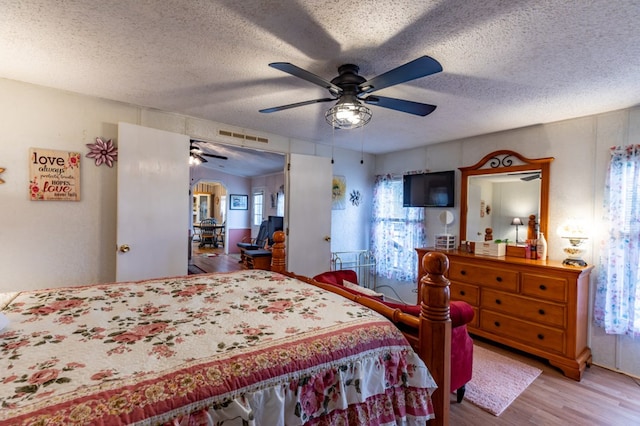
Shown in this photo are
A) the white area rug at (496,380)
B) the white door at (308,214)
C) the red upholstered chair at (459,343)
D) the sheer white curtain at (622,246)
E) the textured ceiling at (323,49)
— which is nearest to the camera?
the textured ceiling at (323,49)

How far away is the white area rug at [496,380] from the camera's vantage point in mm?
2209

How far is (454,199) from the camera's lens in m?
3.95

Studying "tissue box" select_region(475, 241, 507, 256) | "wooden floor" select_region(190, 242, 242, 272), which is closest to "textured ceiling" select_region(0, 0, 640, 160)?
"tissue box" select_region(475, 241, 507, 256)

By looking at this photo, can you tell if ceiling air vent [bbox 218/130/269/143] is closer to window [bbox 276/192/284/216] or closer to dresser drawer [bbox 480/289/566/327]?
dresser drawer [bbox 480/289/566/327]

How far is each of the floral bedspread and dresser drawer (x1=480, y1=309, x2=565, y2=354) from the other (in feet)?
6.95

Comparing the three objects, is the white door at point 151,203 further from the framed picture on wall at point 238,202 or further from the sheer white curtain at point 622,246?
the framed picture on wall at point 238,202

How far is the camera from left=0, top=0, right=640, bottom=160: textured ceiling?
4.77 feet

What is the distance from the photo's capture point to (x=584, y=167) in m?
2.90

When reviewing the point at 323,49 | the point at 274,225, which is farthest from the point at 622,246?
the point at 274,225

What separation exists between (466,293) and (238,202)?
7.36 metres

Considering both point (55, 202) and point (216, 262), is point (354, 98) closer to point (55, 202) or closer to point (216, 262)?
point (55, 202)

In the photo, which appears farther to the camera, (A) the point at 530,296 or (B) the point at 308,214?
(B) the point at 308,214

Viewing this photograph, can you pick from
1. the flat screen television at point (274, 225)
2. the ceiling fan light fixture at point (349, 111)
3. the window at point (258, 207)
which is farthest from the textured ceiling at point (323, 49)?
the window at point (258, 207)

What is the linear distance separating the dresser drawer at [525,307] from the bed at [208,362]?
1.98 metres
